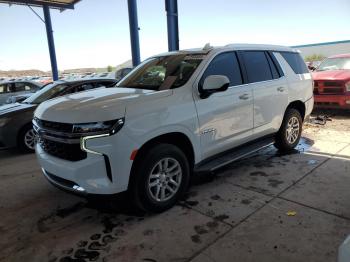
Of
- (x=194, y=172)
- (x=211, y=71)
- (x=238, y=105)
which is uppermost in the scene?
(x=211, y=71)

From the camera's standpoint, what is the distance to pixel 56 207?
398 centimetres

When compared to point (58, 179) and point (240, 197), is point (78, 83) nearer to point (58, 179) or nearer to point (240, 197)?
point (58, 179)

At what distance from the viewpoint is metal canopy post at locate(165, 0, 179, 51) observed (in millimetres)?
9531

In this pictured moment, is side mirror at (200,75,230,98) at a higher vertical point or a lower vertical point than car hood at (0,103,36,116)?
higher

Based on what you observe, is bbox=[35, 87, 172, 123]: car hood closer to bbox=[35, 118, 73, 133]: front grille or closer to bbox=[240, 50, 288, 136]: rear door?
bbox=[35, 118, 73, 133]: front grille

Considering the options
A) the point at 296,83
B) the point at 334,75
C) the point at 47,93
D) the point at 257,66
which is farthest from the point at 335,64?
the point at 47,93

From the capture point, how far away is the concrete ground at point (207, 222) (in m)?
2.93

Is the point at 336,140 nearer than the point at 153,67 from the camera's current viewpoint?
No

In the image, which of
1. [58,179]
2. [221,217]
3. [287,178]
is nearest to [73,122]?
[58,179]

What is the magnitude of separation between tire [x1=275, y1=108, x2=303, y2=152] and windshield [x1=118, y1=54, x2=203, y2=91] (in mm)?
2223

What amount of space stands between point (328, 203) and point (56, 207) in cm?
331

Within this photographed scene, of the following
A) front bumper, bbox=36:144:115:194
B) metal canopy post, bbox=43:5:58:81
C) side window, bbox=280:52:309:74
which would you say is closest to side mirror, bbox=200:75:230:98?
front bumper, bbox=36:144:115:194

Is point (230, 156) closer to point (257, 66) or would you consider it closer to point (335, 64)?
point (257, 66)

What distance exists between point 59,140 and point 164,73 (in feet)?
5.40
